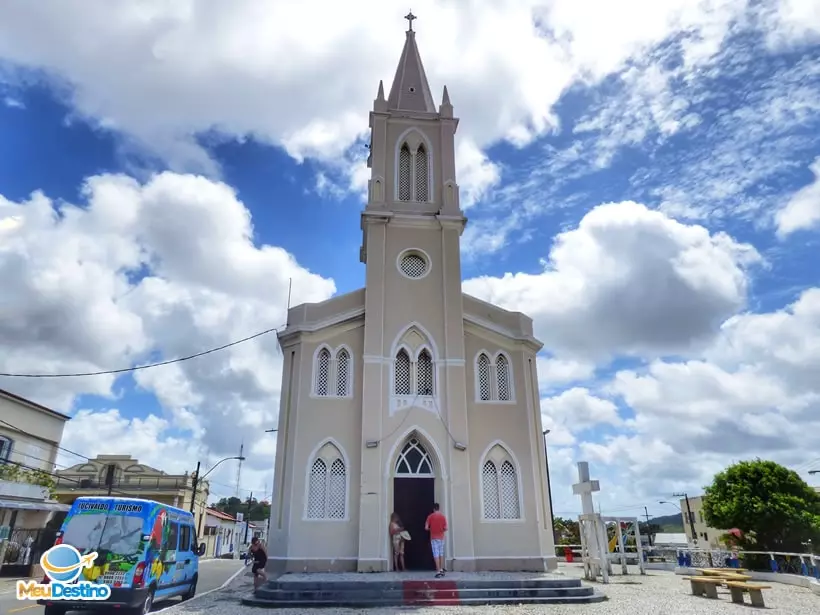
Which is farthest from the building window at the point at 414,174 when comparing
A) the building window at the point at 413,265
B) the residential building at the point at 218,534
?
the residential building at the point at 218,534

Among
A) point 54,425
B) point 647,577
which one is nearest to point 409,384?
point 647,577

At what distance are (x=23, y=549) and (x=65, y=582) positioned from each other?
55.0 ft

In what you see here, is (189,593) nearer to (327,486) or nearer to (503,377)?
(327,486)

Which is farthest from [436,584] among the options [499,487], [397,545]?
[499,487]

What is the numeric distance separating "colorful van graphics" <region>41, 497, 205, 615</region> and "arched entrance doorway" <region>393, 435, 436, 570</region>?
7021 mm

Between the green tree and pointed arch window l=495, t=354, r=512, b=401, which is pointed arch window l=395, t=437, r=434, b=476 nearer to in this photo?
pointed arch window l=495, t=354, r=512, b=401

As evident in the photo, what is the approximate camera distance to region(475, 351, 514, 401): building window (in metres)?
19.1

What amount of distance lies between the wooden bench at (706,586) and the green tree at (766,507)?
8091 millimetres

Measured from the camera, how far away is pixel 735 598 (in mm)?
13211

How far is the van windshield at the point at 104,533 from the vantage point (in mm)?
11594

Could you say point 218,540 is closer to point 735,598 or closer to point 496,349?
point 496,349

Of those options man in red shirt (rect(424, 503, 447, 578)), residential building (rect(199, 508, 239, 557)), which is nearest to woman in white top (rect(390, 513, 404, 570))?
man in red shirt (rect(424, 503, 447, 578))

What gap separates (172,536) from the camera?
13.9m

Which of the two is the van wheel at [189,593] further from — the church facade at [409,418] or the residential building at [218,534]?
the residential building at [218,534]
